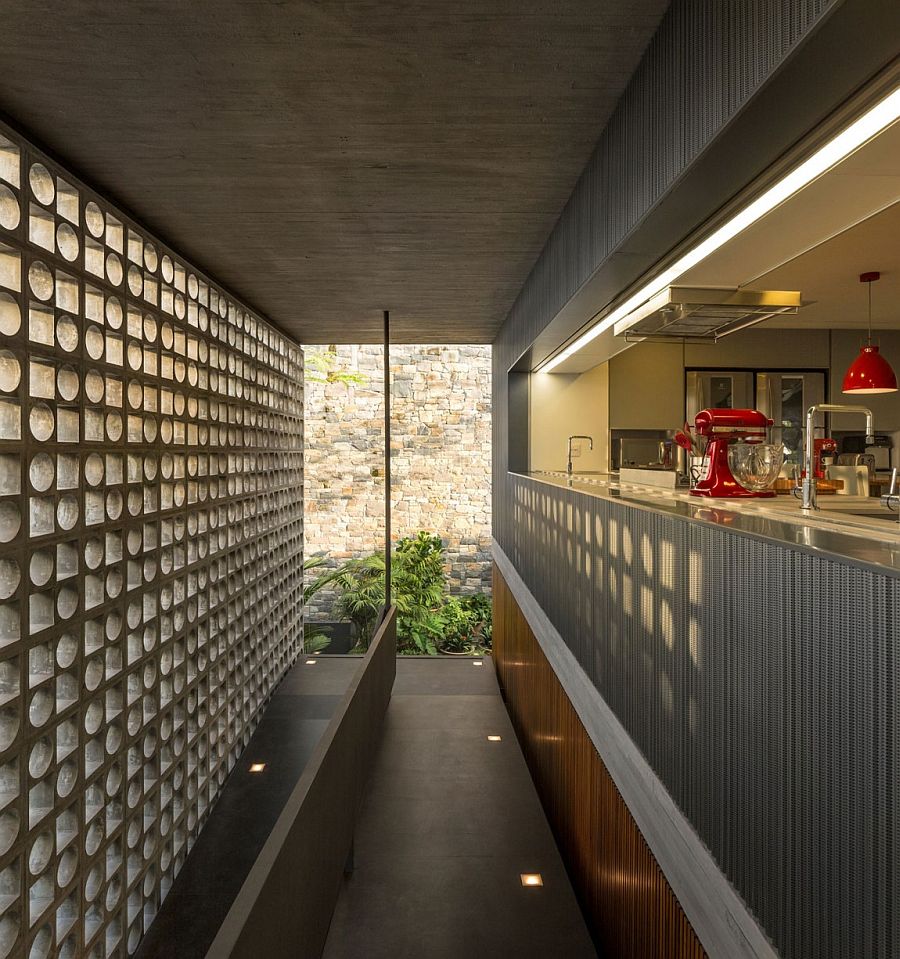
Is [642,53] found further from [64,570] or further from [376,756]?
[376,756]

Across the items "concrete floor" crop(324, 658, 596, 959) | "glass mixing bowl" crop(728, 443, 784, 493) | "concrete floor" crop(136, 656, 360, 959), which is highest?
"glass mixing bowl" crop(728, 443, 784, 493)

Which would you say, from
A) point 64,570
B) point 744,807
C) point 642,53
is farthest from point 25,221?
point 744,807

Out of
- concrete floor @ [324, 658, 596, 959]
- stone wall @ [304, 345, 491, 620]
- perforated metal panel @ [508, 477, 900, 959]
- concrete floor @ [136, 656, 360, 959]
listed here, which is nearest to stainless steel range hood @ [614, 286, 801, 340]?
perforated metal panel @ [508, 477, 900, 959]

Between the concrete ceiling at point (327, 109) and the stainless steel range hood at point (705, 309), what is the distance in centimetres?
58

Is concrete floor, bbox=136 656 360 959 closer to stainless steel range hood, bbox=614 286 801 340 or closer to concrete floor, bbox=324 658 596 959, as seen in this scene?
concrete floor, bbox=324 658 596 959

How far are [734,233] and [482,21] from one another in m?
0.87

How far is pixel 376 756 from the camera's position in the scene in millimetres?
4789

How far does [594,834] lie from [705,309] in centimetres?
197

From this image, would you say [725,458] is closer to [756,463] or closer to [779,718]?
[756,463]

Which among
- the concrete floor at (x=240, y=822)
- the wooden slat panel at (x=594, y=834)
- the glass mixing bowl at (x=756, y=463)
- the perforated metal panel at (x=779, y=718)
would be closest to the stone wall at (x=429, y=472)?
the concrete floor at (x=240, y=822)

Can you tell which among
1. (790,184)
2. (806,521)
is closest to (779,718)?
(806,521)

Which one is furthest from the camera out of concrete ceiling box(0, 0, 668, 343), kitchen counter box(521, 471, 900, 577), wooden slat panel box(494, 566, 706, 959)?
wooden slat panel box(494, 566, 706, 959)

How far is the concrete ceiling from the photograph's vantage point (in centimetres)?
178

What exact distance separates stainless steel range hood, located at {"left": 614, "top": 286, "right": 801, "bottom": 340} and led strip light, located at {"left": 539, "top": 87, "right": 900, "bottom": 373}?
0.20 feet
